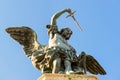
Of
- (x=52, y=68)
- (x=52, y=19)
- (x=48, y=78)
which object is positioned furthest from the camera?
(x=52, y=19)

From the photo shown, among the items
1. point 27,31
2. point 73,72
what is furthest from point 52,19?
point 73,72

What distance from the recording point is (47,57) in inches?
674

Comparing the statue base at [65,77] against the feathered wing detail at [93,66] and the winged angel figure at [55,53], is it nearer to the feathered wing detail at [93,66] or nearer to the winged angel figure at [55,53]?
the winged angel figure at [55,53]

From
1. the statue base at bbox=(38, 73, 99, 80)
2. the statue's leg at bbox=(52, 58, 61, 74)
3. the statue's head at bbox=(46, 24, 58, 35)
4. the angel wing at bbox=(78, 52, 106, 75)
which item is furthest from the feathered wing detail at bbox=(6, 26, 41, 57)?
the statue base at bbox=(38, 73, 99, 80)

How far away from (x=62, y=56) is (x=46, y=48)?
0.55 m

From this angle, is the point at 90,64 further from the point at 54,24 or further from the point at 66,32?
the point at 54,24

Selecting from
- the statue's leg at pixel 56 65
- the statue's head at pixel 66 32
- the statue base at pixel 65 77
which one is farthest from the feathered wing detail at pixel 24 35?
the statue base at pixel 65 77

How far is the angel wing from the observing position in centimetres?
1730

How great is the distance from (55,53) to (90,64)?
161 centimetres

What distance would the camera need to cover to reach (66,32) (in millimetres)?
18109

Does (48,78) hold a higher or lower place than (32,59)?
lower

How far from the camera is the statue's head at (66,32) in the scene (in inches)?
711

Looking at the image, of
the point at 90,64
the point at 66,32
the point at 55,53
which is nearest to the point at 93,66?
the point at 90,64

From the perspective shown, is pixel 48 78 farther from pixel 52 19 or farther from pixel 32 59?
pixel 52 19
